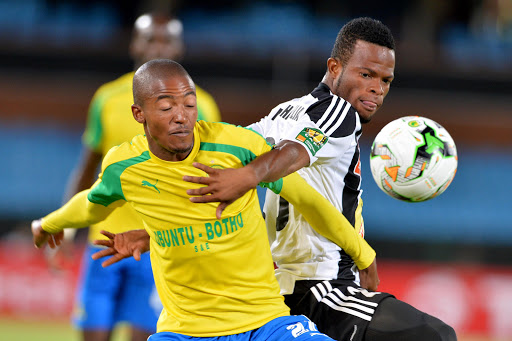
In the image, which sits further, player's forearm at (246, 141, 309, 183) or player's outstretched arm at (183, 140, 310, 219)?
player's forearm at (246, 141, 309, 183)

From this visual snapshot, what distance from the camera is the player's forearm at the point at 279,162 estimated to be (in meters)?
3.10

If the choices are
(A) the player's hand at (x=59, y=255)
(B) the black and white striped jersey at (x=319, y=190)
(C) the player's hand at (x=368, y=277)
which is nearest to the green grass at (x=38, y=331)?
(A) the player's hand at (x=59, y=255)

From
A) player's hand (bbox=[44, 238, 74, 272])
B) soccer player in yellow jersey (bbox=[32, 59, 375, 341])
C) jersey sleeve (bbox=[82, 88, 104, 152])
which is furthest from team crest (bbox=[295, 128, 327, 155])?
player's hand (bbox=[44, 238, 74, 272])

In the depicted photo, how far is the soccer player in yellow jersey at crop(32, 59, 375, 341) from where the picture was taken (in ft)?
10.9

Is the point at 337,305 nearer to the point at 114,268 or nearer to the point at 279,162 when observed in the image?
the point at 279,162

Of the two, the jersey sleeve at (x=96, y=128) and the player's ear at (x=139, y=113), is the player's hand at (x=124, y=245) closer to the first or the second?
the player's ear at (x=139, y=113)

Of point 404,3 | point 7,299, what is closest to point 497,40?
point 404,3

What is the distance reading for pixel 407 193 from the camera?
402cm

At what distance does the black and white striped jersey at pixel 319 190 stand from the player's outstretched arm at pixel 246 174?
275 millimetres

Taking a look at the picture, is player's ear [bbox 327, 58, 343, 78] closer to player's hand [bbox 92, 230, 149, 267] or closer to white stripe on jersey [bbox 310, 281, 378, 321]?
white stripe on jersey [bbox 310, 281, 378, 321]

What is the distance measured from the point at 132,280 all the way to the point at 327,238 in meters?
2.13

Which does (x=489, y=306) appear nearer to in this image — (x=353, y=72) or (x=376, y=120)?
(x=376, y=120)

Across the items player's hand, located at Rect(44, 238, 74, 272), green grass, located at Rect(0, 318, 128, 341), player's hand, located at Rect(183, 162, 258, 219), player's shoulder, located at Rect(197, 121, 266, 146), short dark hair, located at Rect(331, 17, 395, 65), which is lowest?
green grass, located at Rect(0, 318, 128, 341)

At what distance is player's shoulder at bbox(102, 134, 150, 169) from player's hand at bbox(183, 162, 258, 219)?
0.54 meters
